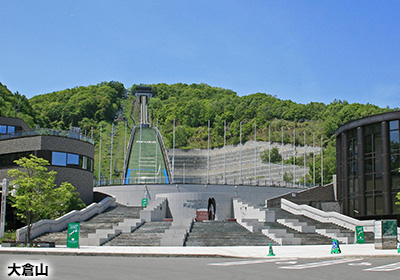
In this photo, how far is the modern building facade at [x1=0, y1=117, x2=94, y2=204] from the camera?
54.8 meters

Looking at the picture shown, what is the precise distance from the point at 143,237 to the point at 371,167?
2741 centimetres

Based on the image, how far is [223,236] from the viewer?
131 feet

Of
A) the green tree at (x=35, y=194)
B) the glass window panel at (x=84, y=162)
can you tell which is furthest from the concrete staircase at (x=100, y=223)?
the glass window panel at (x=84, y=162)

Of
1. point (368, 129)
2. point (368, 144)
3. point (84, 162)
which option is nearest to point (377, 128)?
point (368, 129)

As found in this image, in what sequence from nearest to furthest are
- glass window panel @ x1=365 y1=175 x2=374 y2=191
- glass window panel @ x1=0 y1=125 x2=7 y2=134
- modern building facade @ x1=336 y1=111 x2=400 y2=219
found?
modern building facade @ x1=336 y1=111 x2=400 y2=219 < glass window panel @ x1=365 y1=175 x2=374 y2=191 < glass window panel @ x1=0 y1=125 x2=7 y2=134

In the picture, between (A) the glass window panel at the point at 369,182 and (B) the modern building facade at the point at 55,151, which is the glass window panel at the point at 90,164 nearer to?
(B) the modern building facade at the point at 55,151

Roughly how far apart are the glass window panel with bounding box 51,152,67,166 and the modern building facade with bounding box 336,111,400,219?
31.7 m

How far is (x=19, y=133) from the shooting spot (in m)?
57.1

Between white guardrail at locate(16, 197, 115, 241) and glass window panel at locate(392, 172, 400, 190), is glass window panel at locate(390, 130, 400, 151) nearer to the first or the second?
glass window panel at locate(392, 172, 400, 190)

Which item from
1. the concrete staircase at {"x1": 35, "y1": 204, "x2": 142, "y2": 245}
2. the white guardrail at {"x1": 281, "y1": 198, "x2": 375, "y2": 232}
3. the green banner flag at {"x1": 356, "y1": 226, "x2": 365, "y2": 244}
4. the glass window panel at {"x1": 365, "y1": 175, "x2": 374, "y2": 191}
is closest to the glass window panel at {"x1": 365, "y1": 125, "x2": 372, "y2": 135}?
the glass window panel at {"x1": 365, "y1": 175, "x2": 374, "y2": 191}

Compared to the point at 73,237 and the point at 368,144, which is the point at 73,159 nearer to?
the point at 73,237

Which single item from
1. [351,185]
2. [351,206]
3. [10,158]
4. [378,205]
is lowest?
[351,206]

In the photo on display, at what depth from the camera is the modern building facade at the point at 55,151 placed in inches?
2159

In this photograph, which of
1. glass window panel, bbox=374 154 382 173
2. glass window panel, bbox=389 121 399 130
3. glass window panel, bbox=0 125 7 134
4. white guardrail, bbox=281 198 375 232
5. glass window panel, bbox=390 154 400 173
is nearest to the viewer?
white guardrail, bbox=281 198 375 232
